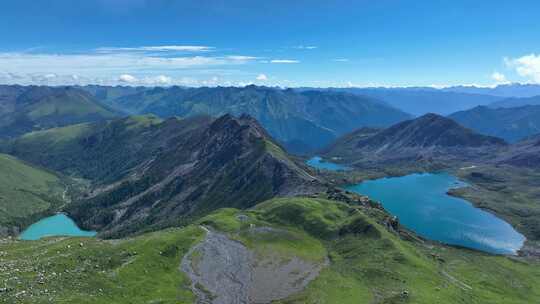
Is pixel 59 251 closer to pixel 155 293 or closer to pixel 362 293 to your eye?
pixel 155 293

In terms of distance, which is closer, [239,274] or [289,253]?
[239,274]

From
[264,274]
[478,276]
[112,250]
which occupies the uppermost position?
[112,250]

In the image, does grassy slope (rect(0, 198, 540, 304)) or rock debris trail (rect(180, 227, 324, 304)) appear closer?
grassy slope (rect(0, 198, 540, 304))

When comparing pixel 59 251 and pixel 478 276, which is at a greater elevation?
pixel 59 251

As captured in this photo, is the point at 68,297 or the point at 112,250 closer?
the point at 68,297

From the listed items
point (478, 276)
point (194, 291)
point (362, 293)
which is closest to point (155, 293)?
point (194, 291)
